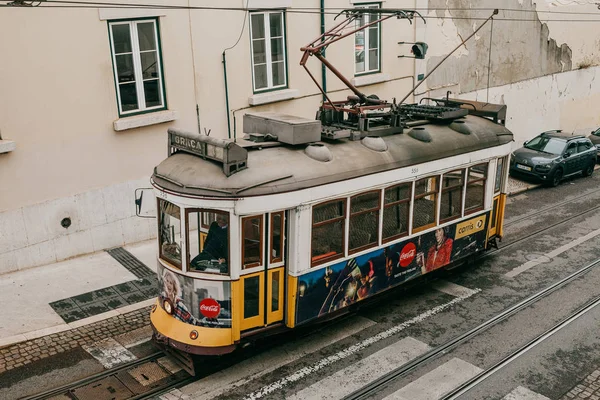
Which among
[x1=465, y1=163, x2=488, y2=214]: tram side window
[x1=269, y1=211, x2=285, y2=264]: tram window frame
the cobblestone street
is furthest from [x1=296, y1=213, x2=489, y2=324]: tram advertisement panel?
the cobblestone street

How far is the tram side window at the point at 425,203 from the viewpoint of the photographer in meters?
10.1

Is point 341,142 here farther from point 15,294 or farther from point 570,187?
point 570,187

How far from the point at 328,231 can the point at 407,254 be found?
6.49ft

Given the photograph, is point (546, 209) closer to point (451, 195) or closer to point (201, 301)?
point (451, 195)

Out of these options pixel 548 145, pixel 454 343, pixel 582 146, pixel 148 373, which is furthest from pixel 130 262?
pixel 582 146

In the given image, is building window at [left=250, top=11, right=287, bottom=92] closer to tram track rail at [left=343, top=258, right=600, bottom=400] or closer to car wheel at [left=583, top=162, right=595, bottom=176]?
tram track rail at [left=343, top=258, right=600, bottom=400]

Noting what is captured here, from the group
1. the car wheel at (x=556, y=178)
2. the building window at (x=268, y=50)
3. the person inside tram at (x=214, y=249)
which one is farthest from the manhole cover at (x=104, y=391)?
the car wheel at (x=556, y=178)

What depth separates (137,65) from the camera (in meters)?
12.5

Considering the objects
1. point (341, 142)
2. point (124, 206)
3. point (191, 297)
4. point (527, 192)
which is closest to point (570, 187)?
point (527, 192)

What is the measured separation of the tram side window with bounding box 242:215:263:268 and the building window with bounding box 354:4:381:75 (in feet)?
31.3

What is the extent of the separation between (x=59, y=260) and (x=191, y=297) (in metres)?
5.13

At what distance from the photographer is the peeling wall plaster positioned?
18906 mm

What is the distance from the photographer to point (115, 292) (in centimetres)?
1097

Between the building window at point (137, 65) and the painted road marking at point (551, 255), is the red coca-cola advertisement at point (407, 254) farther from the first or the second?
the building window at point (137, 65)
